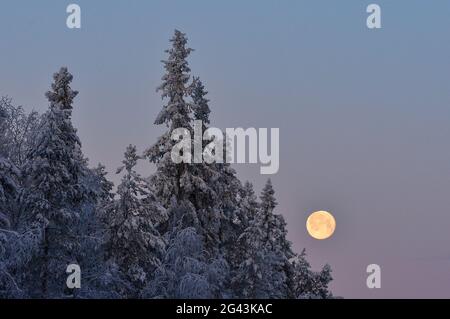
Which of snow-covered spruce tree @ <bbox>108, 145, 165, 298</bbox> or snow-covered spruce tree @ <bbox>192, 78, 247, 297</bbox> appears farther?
snow-covered spruce tree @ <bbox>192, 78, 247, 297</bbox>

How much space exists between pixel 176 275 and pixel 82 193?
227 inches

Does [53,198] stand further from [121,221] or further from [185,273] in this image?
[185,273]

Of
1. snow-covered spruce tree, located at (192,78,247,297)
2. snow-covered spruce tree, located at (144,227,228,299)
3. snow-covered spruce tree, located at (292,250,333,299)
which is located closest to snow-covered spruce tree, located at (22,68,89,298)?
snow-covered spruce tree, located at (144,227,228,299)

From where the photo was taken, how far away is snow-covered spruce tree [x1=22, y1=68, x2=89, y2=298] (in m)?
33.0

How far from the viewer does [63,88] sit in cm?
3862

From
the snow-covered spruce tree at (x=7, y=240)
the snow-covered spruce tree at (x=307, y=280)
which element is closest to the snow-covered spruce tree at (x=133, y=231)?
the snow-covered spruce tree at (x=7, y=240)

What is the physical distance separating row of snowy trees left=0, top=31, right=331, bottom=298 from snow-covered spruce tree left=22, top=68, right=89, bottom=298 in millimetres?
44

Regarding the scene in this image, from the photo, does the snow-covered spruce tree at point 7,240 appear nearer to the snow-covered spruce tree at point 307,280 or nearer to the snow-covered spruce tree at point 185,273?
the snow-covered spruce tree at point 185,273

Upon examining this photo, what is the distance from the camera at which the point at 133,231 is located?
121ft

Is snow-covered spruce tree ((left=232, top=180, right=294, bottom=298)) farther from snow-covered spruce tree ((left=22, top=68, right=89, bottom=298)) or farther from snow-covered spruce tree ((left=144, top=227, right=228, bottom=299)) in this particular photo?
snow-covered spruce tree ((left=22, top=68, right=89, bottom=298))

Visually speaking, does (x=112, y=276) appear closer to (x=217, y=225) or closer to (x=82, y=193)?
(x=82, y=193)

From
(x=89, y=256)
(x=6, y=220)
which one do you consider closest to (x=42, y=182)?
(x=6, y=220)
